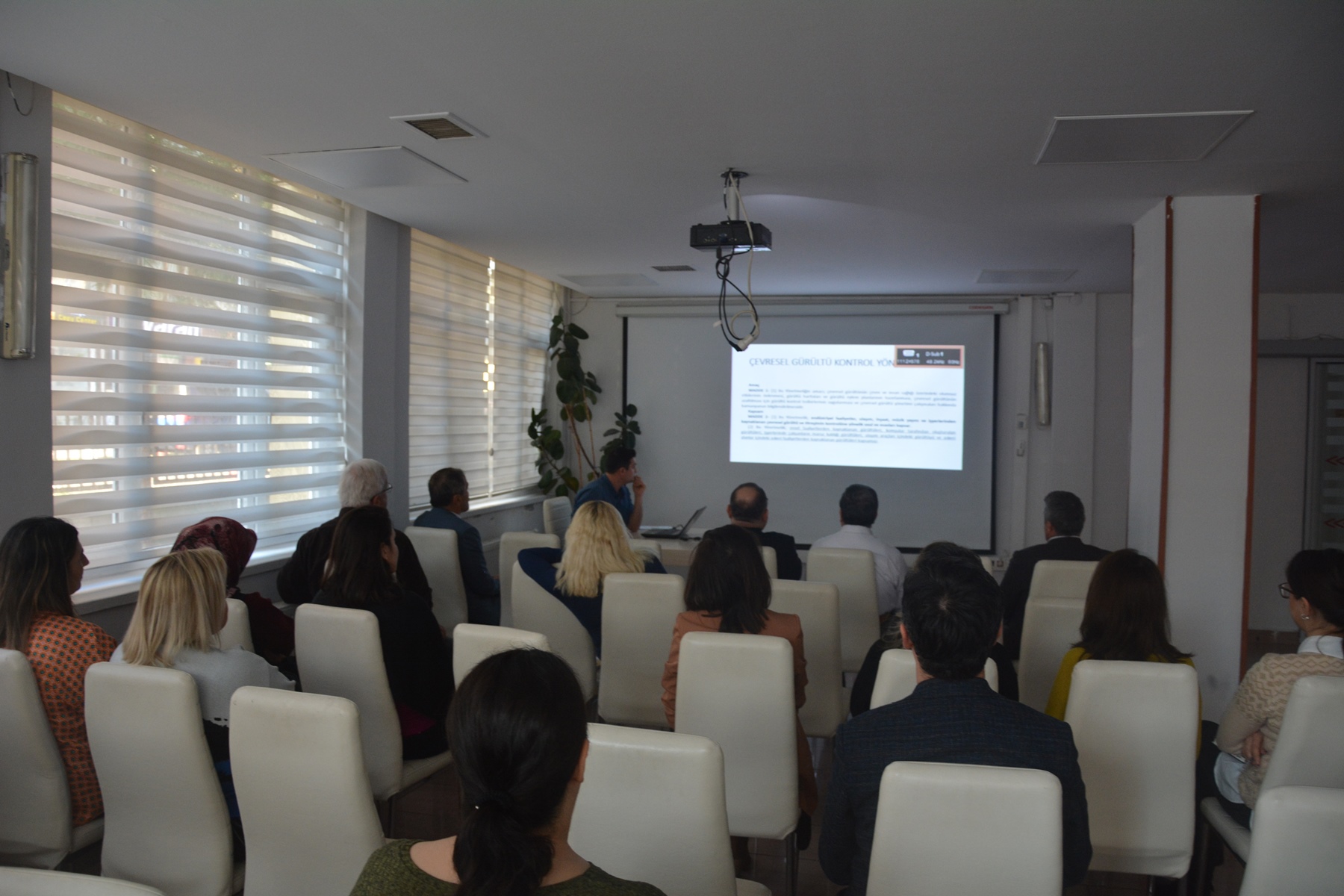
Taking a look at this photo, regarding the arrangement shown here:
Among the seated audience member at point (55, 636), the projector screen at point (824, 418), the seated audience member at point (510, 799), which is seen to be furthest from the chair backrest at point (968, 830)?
the projector screen at point (824, 418)

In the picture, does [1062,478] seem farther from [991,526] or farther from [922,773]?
[922,773]

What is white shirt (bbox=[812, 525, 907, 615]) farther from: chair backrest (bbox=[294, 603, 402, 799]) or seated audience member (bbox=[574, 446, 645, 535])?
chair backrest (bbox=[294, 603, 402, 799])

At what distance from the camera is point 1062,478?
311 inches

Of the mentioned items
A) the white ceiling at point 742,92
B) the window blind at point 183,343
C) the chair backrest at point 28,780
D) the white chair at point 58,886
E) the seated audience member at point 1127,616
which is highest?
the white ceiling at point 742,92

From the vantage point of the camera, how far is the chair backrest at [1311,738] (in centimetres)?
208

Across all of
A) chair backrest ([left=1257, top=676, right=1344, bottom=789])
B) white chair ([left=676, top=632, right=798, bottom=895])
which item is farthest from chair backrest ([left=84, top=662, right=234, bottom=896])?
chair backrest ([left=1257, top=676, right=1344, bottom=789])

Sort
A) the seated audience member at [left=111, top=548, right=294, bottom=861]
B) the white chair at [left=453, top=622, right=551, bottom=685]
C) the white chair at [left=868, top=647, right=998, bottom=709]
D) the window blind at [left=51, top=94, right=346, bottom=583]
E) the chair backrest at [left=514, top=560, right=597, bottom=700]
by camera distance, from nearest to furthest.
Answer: the white chair at [left=868, top=647, right=998, bottom=709]
the seated audience member at [left=111, top=548, right=294, bottom=861]
the white chair at [left=453, top=622, right=551, bottom=685]
the window blind at [left=51, top=94, right=346, bottom=583]
the chair backrest at [left=514, top=560, right=597, bottom=700]

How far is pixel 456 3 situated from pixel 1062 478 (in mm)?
7065

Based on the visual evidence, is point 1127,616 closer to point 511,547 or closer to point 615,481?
point 511,547

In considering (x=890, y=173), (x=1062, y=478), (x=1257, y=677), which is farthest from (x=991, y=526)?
(x=1257, y=677)

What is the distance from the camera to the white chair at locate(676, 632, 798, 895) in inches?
94.3

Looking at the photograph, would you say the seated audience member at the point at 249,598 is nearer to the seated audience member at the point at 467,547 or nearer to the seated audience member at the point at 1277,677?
the seated audience member at the point at 467,547

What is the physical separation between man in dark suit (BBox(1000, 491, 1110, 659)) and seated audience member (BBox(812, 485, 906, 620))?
0.50 m
